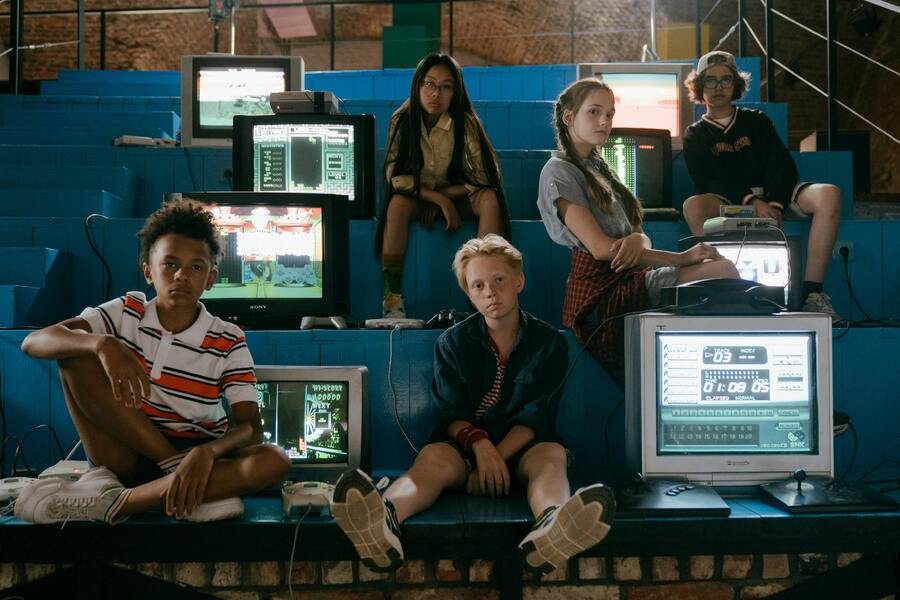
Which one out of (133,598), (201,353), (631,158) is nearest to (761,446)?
(201,353)

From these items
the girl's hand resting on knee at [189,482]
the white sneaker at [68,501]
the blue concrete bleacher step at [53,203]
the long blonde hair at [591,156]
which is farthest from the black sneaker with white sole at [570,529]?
the blue concrete bleacher step at [53,203]

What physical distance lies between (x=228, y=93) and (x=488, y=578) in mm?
3803

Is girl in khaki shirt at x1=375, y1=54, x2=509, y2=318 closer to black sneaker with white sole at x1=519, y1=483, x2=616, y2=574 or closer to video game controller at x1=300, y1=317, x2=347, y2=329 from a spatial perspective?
video game controller at x1=300, y1=317, x2=347, y2=329

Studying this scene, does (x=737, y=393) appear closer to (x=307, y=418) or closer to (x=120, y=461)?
(x=307, y=418)

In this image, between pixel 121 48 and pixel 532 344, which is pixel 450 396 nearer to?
pixel 532 344

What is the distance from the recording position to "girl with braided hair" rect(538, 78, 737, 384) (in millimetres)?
2857

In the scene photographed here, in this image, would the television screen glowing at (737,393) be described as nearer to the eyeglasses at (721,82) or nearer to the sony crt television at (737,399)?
the sony crt television at (737,399)

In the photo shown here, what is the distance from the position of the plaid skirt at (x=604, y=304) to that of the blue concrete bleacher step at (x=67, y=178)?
103 inches

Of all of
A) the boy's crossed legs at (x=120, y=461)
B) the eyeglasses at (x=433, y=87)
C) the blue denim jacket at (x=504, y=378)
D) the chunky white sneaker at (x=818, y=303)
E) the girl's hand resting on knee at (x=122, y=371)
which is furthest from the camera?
the eyeglasses at (x=433, y=87)

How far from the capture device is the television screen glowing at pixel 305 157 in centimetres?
394

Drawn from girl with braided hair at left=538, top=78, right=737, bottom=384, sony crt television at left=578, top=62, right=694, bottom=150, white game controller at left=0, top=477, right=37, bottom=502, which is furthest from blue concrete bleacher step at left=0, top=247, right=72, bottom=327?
sony crt television at left=578, top=62, right=694, bottom=150

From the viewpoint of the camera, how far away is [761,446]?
2518mm

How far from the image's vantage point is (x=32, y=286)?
3506 millimetres

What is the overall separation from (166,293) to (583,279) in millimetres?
1403
